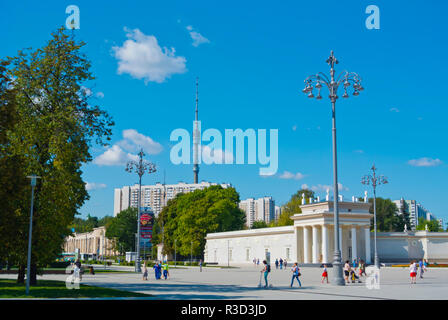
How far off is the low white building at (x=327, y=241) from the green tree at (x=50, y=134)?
51333mm

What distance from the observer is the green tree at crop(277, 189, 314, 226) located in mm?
111750

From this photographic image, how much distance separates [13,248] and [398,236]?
72.8 m

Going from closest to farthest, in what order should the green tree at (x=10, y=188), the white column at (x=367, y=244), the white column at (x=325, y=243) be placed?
the green tree at (x=10, y=188) < the white column at (x=325, y=243) < the white column at (x=367, y=244)

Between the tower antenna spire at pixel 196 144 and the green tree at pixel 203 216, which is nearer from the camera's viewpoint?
the green tree at pixel 203 216

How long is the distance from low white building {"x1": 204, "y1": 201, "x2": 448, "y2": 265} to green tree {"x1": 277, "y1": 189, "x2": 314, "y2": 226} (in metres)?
20.7

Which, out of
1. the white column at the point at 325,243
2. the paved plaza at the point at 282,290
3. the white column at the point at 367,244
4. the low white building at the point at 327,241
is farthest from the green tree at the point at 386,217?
the paved plaza at the point at 282,290

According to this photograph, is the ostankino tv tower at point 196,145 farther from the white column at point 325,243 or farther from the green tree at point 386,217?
the white column at point 325,243

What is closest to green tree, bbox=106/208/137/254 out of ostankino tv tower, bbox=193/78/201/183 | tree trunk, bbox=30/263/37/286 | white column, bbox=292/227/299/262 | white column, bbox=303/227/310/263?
ostankino tv tower, bbox=193/78/201/183

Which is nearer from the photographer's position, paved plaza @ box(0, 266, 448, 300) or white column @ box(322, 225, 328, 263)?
paved plaza @ box(0, 266, 448, 300)

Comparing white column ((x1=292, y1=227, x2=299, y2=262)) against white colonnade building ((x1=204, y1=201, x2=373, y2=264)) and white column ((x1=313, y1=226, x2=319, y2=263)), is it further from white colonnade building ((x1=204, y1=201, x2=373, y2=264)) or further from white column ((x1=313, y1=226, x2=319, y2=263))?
white column ((x1=313, y1=226, x2=319, y2=263))

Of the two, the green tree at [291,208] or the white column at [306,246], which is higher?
the green tree at [291,208]

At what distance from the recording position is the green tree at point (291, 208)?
4400 inches
